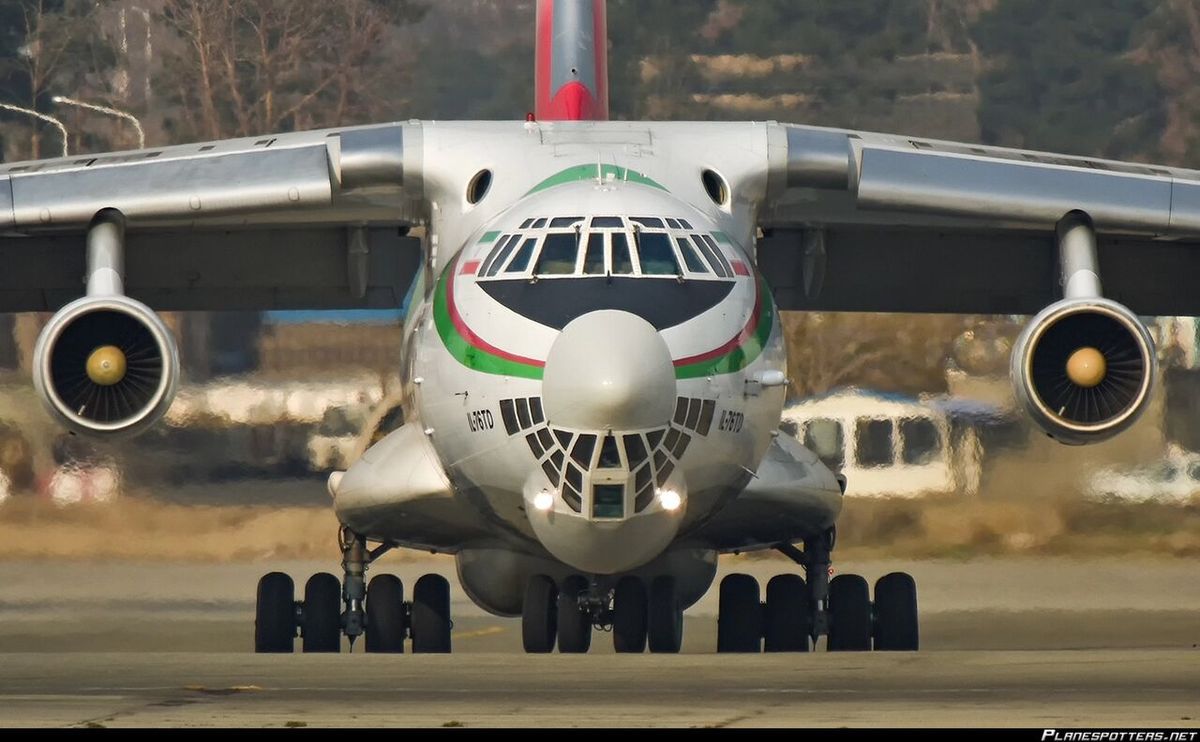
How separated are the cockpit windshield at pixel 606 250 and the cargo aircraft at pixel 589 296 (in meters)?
0.02

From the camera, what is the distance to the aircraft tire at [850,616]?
13.9m

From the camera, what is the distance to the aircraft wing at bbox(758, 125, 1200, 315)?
12375 mm

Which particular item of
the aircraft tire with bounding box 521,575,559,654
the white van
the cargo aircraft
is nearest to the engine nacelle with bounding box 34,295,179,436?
the cargo aircraft

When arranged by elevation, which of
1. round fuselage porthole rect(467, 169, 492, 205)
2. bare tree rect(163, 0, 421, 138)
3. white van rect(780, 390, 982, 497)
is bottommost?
white van rect(780, 390, 982, 497)

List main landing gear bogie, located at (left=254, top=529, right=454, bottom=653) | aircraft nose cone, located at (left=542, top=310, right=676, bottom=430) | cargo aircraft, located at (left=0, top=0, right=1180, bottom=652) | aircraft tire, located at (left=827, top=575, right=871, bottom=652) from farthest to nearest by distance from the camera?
aircraft tire, located at (left=827, top=575, right=871, bottom=652) < main landing gear bogie, located at (left=254, top=529, right=454, bottom=653) < cargo aircraft, located at (left=0, top=0, right=1180, bottom=652) < aircraft nose cone, located at (left=542, top=310, right=676, bottom=430)

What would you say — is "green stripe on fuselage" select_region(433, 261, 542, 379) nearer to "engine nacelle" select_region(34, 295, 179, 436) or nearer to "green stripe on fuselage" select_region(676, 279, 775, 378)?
"green stripe on fuselage" select_region(676, 279, 775, 378)

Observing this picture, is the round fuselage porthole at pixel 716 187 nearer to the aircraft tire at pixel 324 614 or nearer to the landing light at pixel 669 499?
the landing light at pixel 669 499

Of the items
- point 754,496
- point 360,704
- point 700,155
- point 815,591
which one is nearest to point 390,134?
point 700,155

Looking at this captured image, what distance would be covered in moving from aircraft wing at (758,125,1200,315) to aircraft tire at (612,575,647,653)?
7.04 ft

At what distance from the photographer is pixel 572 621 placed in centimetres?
1270

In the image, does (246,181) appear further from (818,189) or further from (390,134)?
(818,189)

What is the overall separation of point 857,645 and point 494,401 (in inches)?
161

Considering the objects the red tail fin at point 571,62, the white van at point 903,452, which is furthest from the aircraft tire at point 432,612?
the white van at point 903,452

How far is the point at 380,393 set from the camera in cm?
1656
